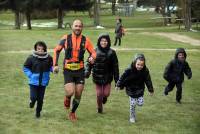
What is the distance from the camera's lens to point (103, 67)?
33.7 ft

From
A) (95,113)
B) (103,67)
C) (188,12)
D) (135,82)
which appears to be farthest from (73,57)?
(188,12)

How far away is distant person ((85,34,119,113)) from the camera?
10188 millimetres

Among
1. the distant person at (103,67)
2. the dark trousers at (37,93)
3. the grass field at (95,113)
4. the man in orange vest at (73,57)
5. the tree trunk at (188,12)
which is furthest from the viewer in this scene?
the tree trunk at (188,12)

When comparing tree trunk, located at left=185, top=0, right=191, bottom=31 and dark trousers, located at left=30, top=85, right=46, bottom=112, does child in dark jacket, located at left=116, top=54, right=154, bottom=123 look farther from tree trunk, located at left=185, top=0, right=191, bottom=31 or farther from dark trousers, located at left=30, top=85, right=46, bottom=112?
tree trunk, located at left=185, top=0, right=191, bottom=31

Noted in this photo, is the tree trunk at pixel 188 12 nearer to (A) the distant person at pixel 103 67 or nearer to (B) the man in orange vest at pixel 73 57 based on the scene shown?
(A) the distant person at pixel 103 67

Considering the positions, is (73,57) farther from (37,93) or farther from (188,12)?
(188,12)

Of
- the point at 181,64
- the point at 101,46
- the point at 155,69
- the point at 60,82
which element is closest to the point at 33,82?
the point at 101,46

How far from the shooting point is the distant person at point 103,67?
401 inches

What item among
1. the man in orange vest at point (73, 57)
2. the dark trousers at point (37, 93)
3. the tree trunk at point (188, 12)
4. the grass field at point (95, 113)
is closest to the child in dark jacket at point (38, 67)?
the dark trousers at point (37, 93)

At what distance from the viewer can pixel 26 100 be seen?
39.5 feet

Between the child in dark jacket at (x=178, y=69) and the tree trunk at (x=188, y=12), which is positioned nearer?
the child in dark jacket at (x=178, y=69)

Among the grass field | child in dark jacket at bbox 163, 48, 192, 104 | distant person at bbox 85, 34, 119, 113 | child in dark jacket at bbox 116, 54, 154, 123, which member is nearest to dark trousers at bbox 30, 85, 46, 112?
the grass field

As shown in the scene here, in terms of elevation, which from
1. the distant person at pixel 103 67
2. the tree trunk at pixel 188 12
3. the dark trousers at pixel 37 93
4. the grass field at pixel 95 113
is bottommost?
the grass field at pixel 95 113

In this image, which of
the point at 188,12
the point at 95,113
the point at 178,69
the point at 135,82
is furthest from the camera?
the point at 188,12
